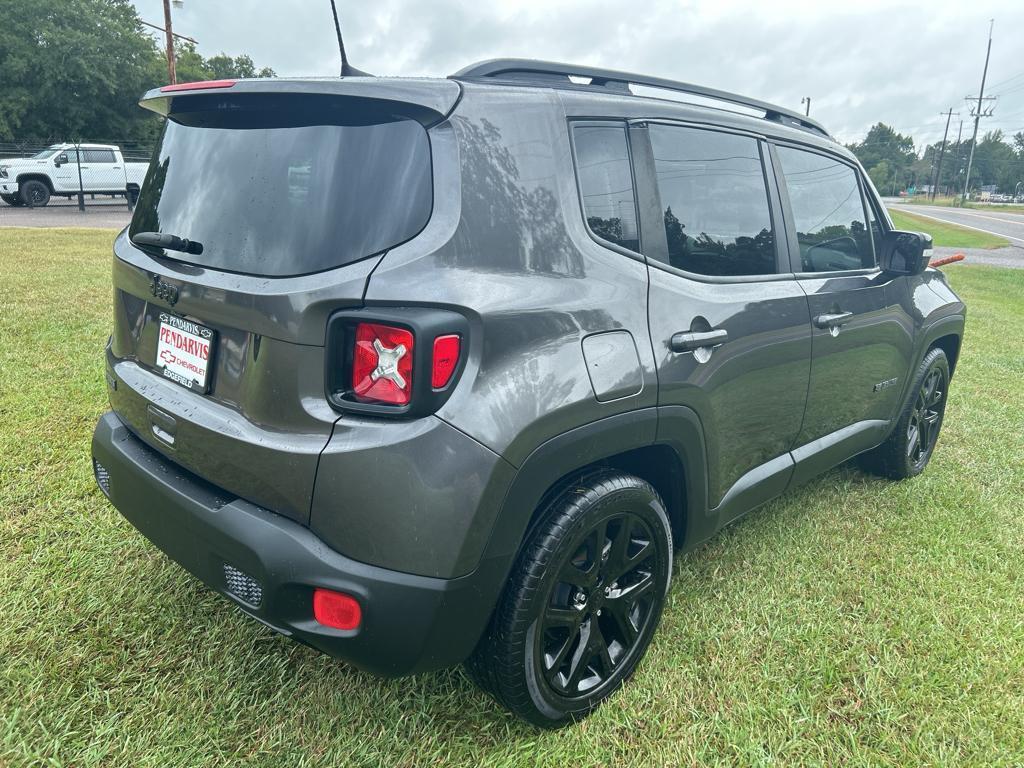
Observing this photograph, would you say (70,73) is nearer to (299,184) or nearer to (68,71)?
(68,71)

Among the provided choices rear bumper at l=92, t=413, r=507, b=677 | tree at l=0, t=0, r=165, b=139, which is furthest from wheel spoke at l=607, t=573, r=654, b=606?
tree at l=0, t=0, r=165, b=139

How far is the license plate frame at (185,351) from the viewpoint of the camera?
6.26 feet

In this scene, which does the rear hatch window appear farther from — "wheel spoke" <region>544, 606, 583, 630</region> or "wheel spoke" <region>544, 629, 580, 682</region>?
"wheel spoke" <region>544, 629, 580, 682</region>

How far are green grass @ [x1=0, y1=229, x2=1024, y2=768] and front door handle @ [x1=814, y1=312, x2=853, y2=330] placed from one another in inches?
38.3

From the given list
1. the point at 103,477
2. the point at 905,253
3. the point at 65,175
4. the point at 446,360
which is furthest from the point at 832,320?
the point at 65,175

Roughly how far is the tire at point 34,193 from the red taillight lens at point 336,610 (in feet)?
78.8

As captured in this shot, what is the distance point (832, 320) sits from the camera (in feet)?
9.36

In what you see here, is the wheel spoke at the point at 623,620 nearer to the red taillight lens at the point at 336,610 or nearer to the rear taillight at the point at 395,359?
the red taillight lens at the point at 336,610

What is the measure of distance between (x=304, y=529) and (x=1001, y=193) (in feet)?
430

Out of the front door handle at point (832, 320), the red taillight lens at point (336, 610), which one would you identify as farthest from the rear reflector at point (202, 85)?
the front door handle at point (832, 320)

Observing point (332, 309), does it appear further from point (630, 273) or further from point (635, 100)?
point (635, 100)

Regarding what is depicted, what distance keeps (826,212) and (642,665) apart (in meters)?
1.99

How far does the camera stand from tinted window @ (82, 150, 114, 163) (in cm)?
2129

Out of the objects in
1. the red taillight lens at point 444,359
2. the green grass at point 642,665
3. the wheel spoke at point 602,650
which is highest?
the red taillight lens at point 444,359
